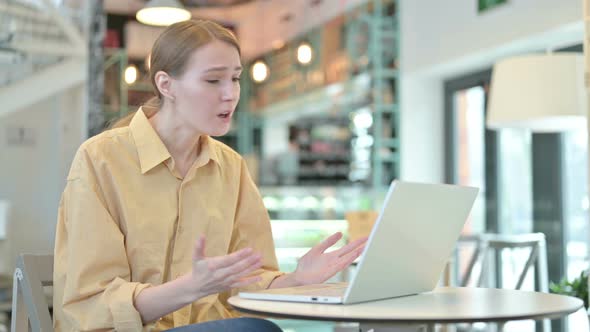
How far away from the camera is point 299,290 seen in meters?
1.61

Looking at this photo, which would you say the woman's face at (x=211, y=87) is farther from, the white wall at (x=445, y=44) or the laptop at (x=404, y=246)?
the white wall at (x=445, y=44)

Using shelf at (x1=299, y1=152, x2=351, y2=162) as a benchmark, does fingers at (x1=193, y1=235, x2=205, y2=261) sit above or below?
below

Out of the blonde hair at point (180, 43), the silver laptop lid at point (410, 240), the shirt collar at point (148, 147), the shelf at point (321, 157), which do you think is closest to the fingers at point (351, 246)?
the silver laptop lid at point (410, 240)

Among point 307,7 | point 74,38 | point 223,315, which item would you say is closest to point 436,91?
point 307,7

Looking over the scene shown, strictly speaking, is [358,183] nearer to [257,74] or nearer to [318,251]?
[257,74]

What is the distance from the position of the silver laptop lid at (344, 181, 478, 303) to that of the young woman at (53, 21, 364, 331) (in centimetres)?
16

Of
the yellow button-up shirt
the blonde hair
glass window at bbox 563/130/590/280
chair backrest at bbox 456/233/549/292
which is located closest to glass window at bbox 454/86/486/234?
glass window at bbox 563/130/590/280

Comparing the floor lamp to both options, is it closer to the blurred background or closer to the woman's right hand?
the blurred background

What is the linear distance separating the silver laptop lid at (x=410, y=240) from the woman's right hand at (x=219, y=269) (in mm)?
185

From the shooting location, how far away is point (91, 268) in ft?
5.35

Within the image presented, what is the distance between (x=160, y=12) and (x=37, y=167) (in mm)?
2213

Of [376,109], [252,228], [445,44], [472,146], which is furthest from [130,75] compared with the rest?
[252,228]

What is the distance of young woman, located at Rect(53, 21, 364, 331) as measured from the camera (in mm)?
1626

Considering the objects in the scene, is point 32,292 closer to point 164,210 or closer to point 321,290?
point 164,210
